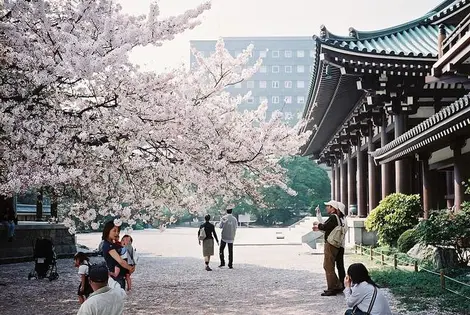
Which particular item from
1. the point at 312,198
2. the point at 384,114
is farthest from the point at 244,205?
the point at 384,114

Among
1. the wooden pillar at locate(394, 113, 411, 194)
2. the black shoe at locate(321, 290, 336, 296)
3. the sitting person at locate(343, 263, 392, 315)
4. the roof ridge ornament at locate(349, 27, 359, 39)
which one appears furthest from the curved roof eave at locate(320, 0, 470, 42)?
the sitting person at locate(343, 263, 392, 315)

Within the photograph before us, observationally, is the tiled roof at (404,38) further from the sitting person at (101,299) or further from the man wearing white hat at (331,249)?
the sitting person at (101,299)

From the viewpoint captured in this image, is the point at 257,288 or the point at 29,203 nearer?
the point at 257,288

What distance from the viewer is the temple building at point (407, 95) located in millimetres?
12938

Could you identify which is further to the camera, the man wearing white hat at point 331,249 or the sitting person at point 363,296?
the man wearing white hat at point 331,249

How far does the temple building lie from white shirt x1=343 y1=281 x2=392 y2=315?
20.5 feet

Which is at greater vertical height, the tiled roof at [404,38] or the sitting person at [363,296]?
the tiled roof at [404,38]

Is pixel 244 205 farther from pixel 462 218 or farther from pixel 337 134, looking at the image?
pixel 462 218

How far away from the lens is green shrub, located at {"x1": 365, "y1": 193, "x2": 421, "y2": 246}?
635 inches

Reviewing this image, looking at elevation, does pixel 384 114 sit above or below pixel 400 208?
→ above

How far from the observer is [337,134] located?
1112 inches

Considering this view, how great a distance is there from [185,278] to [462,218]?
6.70m

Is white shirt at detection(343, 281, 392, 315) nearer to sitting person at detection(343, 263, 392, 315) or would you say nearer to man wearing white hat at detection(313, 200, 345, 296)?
sitting person at detection(343, 263, 392, 315)

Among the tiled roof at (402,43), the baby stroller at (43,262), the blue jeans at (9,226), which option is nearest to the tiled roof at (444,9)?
the tiled roof at (402,43)
